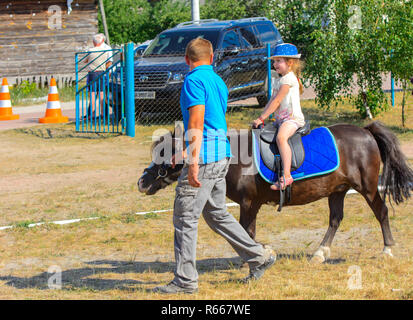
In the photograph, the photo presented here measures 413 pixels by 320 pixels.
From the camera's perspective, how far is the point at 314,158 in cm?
625

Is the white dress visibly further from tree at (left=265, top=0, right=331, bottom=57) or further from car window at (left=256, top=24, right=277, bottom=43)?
car window at (left=256, top=24, right=277, bottom=43)

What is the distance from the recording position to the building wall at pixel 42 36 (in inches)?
981

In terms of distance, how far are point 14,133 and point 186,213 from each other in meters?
10.9

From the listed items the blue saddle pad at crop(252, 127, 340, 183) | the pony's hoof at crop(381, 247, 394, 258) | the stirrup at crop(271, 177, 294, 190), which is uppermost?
the blue saddle pad at crop(252, 127, 340, 183)

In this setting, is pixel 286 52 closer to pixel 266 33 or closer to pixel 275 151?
pixel 275 151

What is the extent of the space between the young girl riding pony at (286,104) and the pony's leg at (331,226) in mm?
804

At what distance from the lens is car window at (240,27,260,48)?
1614cm

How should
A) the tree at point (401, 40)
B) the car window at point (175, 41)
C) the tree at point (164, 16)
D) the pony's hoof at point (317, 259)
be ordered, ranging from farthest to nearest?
the tree at point (164, 16) < the car window at point (175, 41) < the tree at point (401, 40) < the pony's hoof at point (317, 259)

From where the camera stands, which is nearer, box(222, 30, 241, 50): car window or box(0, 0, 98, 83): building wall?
box(222, 30, 241, 50): car window

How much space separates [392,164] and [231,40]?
31.5ft

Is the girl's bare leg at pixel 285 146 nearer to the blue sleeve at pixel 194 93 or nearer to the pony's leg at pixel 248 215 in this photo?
the pony's leg at pixel 248 215

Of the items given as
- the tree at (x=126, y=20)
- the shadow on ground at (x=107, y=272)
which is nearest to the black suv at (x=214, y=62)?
the shadow on ground at (x=107, y=272)

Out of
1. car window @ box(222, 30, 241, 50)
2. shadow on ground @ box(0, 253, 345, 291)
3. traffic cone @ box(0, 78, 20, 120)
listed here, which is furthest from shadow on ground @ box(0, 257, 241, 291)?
traffic cone @ box(0, 78, 20, 120)

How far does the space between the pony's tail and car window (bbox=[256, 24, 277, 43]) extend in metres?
10.3
